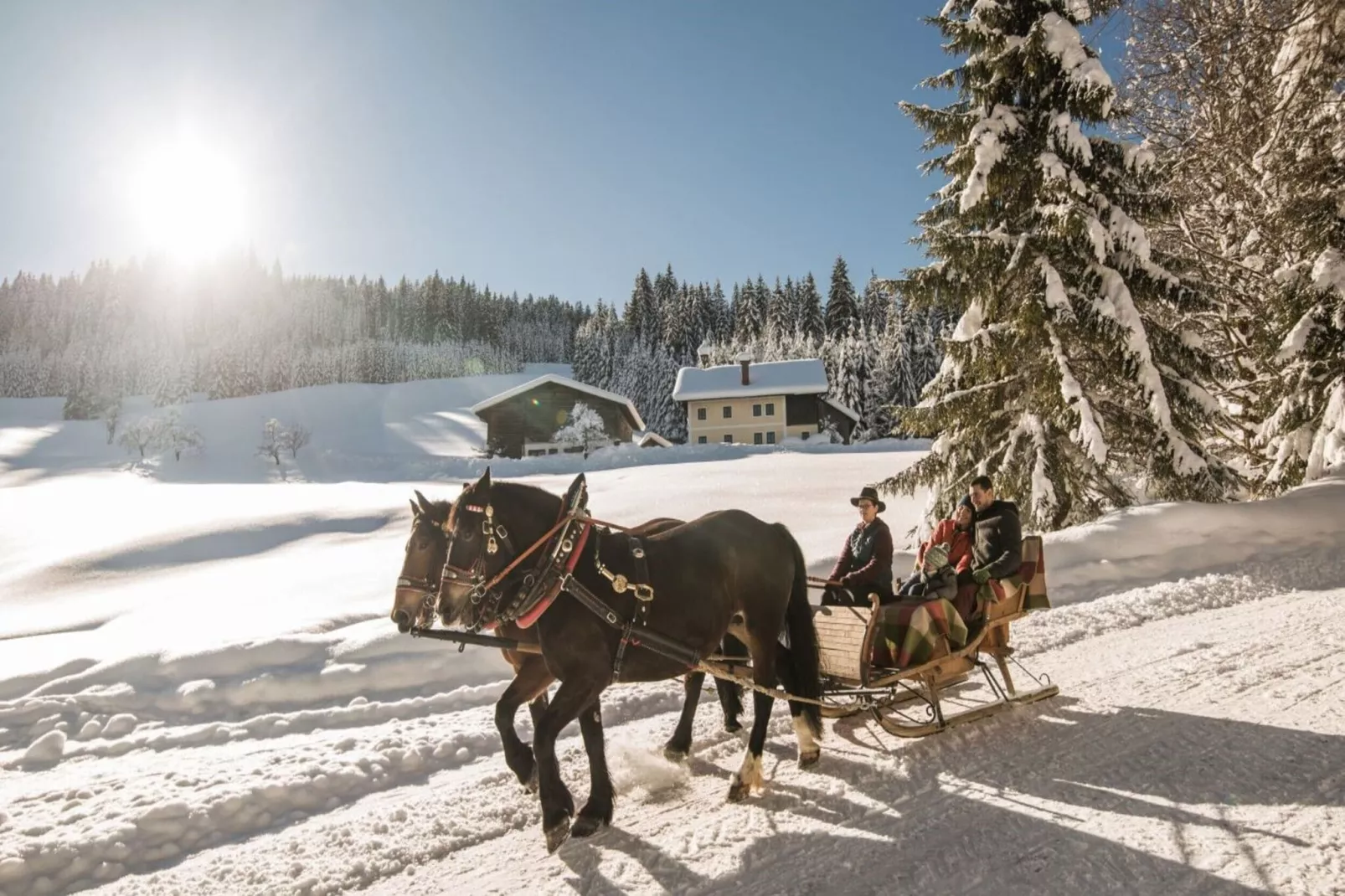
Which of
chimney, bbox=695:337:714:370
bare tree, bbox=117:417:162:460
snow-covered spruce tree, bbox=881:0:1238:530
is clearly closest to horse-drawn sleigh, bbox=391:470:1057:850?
snow-covered spruce tree, bbox=881:0:1238:530

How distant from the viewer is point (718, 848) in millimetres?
4145

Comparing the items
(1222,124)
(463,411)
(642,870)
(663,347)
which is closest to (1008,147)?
(1222,124)

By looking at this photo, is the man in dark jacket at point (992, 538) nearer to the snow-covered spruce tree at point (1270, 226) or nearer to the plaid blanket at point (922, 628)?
the plaid blanket at point (922, 628)

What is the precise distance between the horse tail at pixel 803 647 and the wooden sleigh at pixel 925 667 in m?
0.14

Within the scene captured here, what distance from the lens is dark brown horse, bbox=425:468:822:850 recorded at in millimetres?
4453

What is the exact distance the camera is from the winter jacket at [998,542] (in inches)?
246

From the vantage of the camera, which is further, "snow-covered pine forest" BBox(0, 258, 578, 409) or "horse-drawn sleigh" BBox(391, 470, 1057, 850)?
"snow-covered pine forest" BBox(0, 258, 578, 409)

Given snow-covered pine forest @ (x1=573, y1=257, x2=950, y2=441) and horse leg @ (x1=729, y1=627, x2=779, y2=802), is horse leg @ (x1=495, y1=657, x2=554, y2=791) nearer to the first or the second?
horse leg @ (x1=729, y1=627, x2=779, y2=802)

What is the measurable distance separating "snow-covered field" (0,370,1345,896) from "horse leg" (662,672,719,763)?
0.31 feet

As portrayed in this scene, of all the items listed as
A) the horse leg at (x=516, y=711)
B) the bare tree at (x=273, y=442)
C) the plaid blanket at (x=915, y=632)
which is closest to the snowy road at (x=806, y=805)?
the horse leg at (x=516, y=711)

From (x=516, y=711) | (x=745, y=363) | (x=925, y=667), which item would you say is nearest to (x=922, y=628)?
(x=925, y=667)

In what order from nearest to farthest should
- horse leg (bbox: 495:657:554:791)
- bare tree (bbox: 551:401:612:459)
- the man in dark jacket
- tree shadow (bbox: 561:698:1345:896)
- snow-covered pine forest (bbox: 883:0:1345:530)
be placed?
1. tree shadow (bbox: 561:698:1345:896)
2. horse leg (bbox: 495:657:554:791)
3. the man in dark jacket
4. snow-covered pine forest (bbox: 883:0:1345:530)
5. bare tree (bbox: 551:401:612:459)

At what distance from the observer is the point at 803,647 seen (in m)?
5.56

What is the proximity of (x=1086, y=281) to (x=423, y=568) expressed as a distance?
11.2 m
